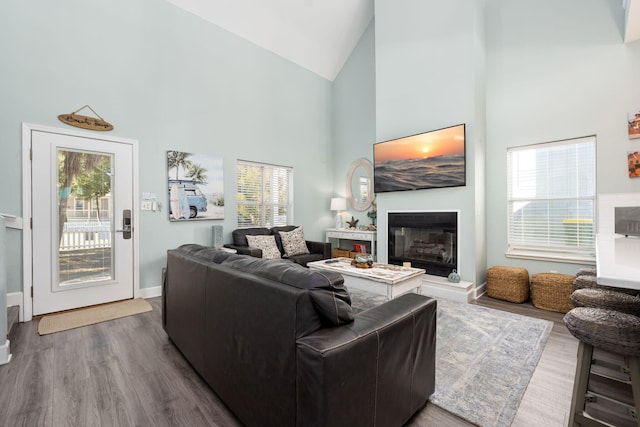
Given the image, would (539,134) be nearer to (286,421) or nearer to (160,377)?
(286,421)

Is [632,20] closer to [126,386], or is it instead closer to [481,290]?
[481,290]

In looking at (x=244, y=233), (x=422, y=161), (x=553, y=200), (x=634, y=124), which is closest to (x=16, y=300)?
(x=244, y=233)

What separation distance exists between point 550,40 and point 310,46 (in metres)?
3.79

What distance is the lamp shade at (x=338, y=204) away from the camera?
5742 millimetres

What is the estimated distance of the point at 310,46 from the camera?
5.35 m

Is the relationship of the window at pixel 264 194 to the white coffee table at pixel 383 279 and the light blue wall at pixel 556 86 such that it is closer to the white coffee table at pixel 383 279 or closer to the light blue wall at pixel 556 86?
the white coffee table at pixel 383 279

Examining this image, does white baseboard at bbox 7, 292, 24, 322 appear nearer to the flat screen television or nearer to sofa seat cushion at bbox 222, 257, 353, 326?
sofa seat cushion at bbox 222, 257, 353, 326

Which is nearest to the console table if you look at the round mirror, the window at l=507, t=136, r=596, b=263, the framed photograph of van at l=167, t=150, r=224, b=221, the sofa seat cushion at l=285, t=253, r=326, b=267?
the round mirror

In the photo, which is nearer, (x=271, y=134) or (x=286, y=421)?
(x=286, y=421)

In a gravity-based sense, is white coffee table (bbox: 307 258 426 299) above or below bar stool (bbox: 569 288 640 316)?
below

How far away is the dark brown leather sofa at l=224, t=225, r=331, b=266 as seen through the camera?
406 cm

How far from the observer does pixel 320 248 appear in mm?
4926

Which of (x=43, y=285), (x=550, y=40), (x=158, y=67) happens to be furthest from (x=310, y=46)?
(x=43, y=285)

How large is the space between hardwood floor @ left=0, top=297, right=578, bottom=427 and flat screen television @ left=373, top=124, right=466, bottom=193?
2139 millimetres
